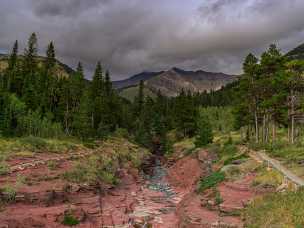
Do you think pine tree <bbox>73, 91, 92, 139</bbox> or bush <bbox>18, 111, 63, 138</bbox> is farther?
pine tree <bbox>73, 91, 92, 139</bbox>

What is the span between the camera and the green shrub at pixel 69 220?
1909cm

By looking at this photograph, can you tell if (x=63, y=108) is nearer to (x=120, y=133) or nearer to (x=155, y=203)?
(x=120, y=133)

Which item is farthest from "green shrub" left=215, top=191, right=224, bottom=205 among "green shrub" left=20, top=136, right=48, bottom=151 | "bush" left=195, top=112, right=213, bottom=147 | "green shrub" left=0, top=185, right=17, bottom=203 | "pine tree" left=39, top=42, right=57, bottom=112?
"pine tree" left=39, top=42, right=57, bottom=112

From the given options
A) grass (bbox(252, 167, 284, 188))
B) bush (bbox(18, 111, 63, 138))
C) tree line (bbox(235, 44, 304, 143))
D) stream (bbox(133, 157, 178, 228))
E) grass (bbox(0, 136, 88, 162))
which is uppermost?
tree line (bbox(235, 44, 304, 143))

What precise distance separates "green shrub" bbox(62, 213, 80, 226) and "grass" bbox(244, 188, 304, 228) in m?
11.0

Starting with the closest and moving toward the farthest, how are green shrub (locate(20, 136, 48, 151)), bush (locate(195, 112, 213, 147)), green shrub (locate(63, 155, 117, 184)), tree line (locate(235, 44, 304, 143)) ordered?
green shrub (locate(63, 155, 117, 184)), tree line (locate(235, 44, 304, 143)), green shrub (locate(20, 136, 48, 151)), bush (locate(195, 112, 213, 147))

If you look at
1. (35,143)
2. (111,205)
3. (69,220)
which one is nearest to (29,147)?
(35,143)

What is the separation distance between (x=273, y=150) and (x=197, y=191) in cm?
1309

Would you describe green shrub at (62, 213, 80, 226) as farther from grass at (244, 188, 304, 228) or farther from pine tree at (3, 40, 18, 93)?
pine tree at (3, 40, 18, 93)

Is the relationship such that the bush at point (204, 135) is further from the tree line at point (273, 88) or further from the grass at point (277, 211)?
the grass at point (277, 211)

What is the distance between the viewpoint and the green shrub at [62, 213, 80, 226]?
62.6 feet

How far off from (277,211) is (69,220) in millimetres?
12910

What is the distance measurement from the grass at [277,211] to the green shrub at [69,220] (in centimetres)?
1096

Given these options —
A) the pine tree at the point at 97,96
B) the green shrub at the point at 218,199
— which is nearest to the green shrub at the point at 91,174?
the green shrub at the point at 218,199
